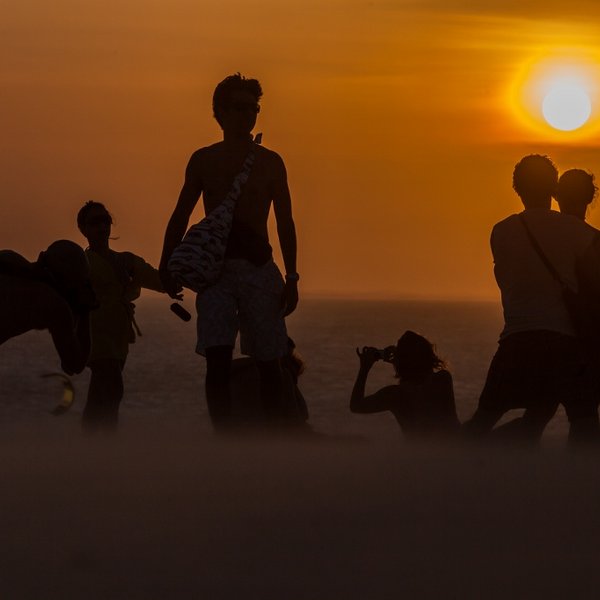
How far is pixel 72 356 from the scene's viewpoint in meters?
7.71

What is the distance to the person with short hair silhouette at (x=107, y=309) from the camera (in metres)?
10.4

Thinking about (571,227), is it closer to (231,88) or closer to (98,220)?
(231,88)

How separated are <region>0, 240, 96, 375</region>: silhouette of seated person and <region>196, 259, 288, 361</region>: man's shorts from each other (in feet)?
5.02

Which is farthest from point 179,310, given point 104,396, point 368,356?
point 368,356

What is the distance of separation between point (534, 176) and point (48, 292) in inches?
113

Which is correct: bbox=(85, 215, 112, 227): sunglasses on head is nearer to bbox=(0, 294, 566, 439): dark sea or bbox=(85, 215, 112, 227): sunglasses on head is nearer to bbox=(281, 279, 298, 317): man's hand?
bbox=(281, 279, 298, 317): man's hand

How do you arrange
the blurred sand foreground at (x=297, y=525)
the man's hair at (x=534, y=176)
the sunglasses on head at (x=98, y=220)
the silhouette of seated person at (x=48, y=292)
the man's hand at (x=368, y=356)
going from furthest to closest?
the sunglasses on head at (x=98, y=220) < the man's hand at (x=368, y=356) < the man's hair at (x=534, y=176) < the silhouette of seated person at (x=48, y=292) < the blurred sand foreground at (x=297, y=525)

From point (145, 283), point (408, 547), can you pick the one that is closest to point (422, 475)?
point (408, 547)

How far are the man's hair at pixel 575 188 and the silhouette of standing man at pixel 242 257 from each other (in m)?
1.54

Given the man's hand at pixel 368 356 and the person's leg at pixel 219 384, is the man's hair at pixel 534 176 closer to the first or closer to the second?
the man's hand at pixel 368 356

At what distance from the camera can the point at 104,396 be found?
10.4 metres

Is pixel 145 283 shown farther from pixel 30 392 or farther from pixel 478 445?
pixel 30 392

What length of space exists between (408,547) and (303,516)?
0.60m

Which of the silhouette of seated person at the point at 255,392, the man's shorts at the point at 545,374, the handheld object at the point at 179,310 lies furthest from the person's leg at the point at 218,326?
the man's shorts at the point at 545,374
